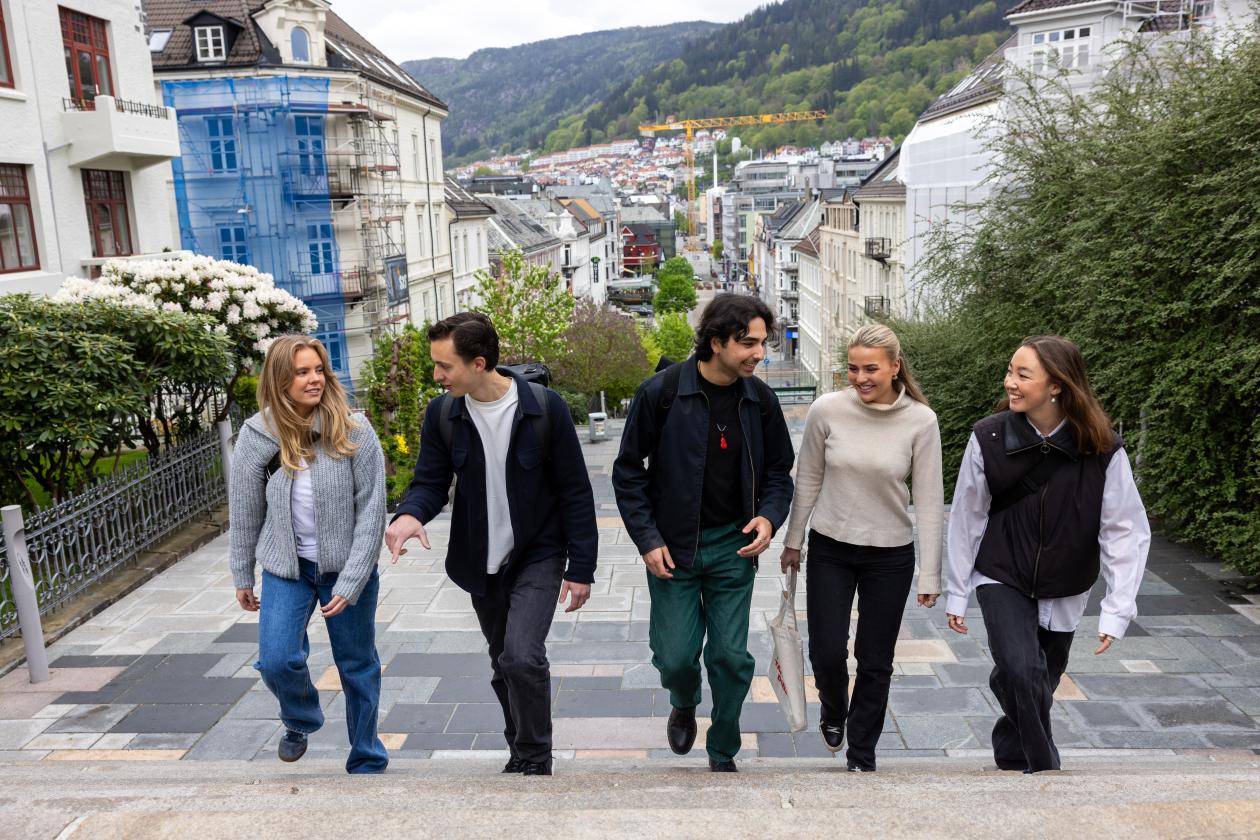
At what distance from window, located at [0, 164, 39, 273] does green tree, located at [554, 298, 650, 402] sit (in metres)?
18.2

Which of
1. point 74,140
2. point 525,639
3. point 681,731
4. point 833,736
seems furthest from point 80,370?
point 74,140

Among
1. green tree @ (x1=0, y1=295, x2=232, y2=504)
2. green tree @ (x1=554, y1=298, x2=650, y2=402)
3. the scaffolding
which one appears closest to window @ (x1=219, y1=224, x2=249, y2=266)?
the scaffolding

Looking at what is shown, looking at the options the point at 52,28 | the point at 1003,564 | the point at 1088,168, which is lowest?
the point at 1003,564

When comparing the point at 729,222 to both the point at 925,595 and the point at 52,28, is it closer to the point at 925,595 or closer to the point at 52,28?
the point at 52,28

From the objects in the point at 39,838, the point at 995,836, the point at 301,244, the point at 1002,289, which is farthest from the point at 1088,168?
the point at 301,244

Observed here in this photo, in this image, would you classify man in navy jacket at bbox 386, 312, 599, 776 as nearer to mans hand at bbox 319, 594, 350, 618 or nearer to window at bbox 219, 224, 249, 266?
mans hand at bbox 319, 594, 350, 618

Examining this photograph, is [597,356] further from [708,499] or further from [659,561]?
[659,561]

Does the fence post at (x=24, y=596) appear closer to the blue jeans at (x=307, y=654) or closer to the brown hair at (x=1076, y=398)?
the blue jeans at (x=307, y=654)

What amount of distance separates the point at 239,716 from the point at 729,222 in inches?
6340

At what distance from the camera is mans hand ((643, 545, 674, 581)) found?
13.3 ft

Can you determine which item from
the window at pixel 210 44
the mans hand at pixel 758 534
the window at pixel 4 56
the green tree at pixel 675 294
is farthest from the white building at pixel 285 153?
the green tree at pixel 675 294

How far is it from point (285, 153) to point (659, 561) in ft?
102

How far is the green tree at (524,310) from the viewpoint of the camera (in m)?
26.3

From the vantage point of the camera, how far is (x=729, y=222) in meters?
162
